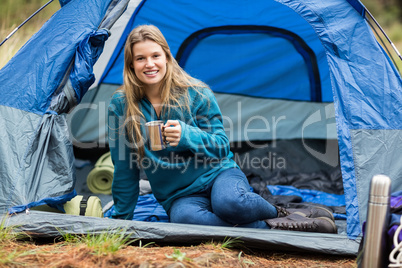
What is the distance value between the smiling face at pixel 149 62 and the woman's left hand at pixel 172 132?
320 millimetres

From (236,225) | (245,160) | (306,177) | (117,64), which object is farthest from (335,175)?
(117,64)

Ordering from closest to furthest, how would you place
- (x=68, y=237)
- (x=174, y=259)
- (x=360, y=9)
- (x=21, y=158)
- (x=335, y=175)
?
(x=174, y=259) < (x=68, y=237) < (x=21, y=158) < (x=360, y=9) < (x=335, y=175)

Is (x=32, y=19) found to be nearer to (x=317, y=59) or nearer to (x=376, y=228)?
(x=317, y=59)

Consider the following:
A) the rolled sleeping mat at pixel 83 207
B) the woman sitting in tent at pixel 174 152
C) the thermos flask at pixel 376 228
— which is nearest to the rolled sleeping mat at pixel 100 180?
the rolled sleeping mat at pixel 83 207

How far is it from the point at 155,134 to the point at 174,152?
42cm

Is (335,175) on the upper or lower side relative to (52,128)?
lower

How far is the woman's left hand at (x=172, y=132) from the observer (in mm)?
2088

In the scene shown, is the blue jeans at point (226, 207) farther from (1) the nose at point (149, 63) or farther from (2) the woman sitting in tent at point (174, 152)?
(1) the nose at point (149, 63)

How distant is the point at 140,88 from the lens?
2383 mm

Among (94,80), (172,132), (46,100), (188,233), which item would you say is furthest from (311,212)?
(46,100)

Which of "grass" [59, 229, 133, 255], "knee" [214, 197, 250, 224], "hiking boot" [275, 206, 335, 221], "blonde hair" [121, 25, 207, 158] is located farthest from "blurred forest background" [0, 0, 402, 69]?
"hiking boot" [275, 206, 335, 221]

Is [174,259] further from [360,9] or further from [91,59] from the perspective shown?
[360,9]

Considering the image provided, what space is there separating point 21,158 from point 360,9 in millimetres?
1950

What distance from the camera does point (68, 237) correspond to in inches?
83.8
